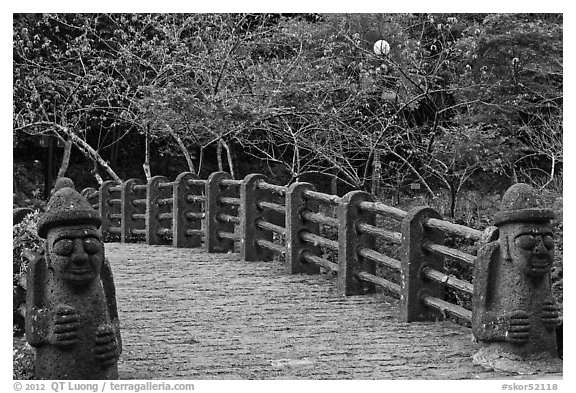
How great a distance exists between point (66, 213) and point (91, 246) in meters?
0.26

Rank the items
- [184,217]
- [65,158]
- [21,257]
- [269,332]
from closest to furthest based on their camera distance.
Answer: [269,332]
[21,257]
[184,217]
[65,158]

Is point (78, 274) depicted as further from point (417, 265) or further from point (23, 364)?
point (417, 265)

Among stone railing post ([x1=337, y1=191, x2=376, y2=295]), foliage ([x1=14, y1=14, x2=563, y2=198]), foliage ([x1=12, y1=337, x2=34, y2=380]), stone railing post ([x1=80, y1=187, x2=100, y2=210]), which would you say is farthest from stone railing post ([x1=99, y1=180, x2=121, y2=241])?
foliage ([x1=12, y1=337, x2=34, y2=380])

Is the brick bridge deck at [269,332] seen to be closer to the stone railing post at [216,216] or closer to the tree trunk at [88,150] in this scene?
the stone railing post at [216,216]

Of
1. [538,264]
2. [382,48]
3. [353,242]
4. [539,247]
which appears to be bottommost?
[353,242]

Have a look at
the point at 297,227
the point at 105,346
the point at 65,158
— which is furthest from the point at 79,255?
the point at 65,158

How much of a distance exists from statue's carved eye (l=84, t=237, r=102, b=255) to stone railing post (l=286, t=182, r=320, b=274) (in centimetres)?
493

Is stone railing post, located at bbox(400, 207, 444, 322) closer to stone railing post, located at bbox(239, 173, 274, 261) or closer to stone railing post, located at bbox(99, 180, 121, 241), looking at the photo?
stone railing post, located at bbox(239, 173, 274, 261)

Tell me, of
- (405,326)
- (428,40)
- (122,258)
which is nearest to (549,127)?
(428,40)

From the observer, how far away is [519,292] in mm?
6355

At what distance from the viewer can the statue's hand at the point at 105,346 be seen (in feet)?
18.3

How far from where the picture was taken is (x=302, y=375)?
6.41 m

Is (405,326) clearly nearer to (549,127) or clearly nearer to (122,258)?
(122,258)

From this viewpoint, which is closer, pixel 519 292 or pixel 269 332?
pixel 519 292
